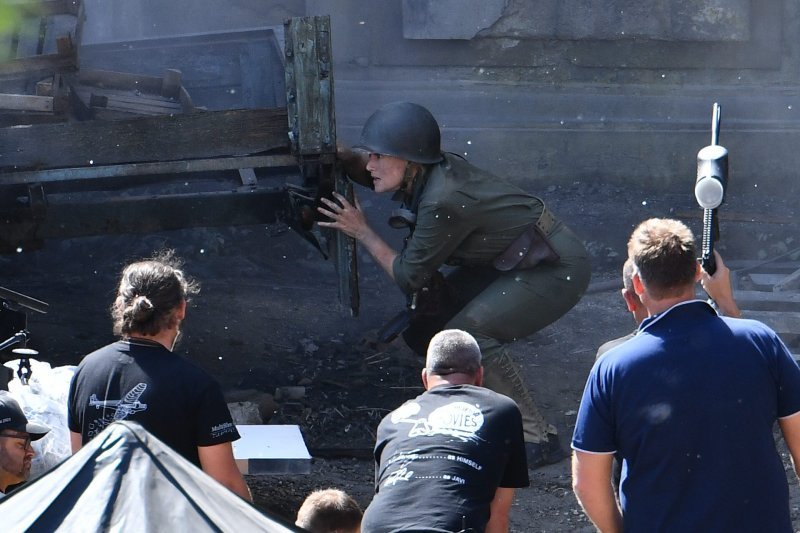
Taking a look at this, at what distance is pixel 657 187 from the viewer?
9.45 m

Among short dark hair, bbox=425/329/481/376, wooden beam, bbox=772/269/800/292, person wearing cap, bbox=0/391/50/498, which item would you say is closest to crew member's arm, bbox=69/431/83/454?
person wearing cap, bbox=0/391/50/498

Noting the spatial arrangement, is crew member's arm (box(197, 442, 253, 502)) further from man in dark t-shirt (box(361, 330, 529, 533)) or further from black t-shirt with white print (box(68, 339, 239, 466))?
man in dark t-shirt (box(361, 330, 529, 533))

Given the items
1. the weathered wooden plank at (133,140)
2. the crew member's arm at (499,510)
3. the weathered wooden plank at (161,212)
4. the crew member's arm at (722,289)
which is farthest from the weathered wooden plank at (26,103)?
the crew member's arm at (722,289)

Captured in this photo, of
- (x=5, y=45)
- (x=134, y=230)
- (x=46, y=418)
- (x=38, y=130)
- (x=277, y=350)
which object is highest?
(x=5, y=45)

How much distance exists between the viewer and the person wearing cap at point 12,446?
9.95 ft

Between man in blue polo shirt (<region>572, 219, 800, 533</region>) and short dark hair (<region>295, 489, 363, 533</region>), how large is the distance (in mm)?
699

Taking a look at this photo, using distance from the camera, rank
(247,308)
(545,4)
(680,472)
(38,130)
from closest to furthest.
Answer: (680,472) → (38,130) → (247,308) → (545,4)

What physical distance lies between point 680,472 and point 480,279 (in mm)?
2672

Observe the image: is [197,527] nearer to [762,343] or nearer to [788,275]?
[762,343]

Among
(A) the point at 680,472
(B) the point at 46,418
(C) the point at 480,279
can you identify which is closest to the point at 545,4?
(C) the point at 480,279

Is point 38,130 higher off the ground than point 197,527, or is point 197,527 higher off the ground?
point 38,130

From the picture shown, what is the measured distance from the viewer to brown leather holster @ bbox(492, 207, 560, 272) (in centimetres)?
493

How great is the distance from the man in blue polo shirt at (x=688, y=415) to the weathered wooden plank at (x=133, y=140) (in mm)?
2506

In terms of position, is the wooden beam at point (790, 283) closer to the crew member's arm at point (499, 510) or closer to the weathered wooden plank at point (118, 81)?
the weathered wooden plank at point (118, 81)
